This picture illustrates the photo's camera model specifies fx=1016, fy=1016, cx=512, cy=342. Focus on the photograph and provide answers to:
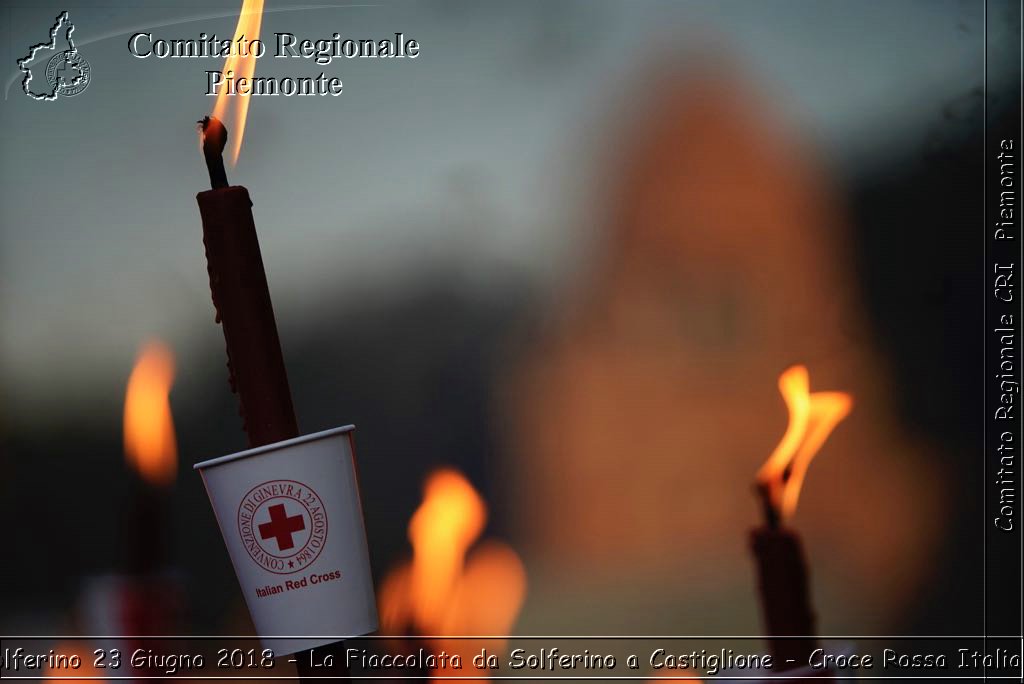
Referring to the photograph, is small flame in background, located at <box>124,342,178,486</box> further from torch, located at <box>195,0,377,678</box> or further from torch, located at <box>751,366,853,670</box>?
torch, located at <box>751,366,853,670</box>

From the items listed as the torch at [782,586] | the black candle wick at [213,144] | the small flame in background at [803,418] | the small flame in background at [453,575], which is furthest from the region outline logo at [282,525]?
the small flame in background at [803,418]

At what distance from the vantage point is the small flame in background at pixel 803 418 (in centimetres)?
206

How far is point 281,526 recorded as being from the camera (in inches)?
50.4

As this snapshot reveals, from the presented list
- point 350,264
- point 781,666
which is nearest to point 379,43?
point 350,264

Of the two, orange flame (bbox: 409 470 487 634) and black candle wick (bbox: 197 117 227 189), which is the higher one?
black candle wick (bbox: 197 117 227 189)

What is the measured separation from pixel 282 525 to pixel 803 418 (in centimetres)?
121

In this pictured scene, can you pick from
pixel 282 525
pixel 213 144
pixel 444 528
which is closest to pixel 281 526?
pixel 282 525

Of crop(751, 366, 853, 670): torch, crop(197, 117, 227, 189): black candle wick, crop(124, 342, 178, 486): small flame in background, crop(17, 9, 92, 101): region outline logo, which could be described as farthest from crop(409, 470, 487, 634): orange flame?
crop(17, 9, 92, 101): region outline logo

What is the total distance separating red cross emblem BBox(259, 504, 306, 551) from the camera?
4.18 ft

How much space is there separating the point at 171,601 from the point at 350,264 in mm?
768

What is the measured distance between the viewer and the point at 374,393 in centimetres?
214

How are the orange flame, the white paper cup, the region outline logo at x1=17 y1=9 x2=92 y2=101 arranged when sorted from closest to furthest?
the white paper cup → the region outline logo at x1=17 y1=9 x2=92 y2=101 → the orange flame

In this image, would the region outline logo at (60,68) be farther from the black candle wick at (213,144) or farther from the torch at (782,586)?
the torch at (782,586)

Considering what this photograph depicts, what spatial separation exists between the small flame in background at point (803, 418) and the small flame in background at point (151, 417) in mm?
1203
